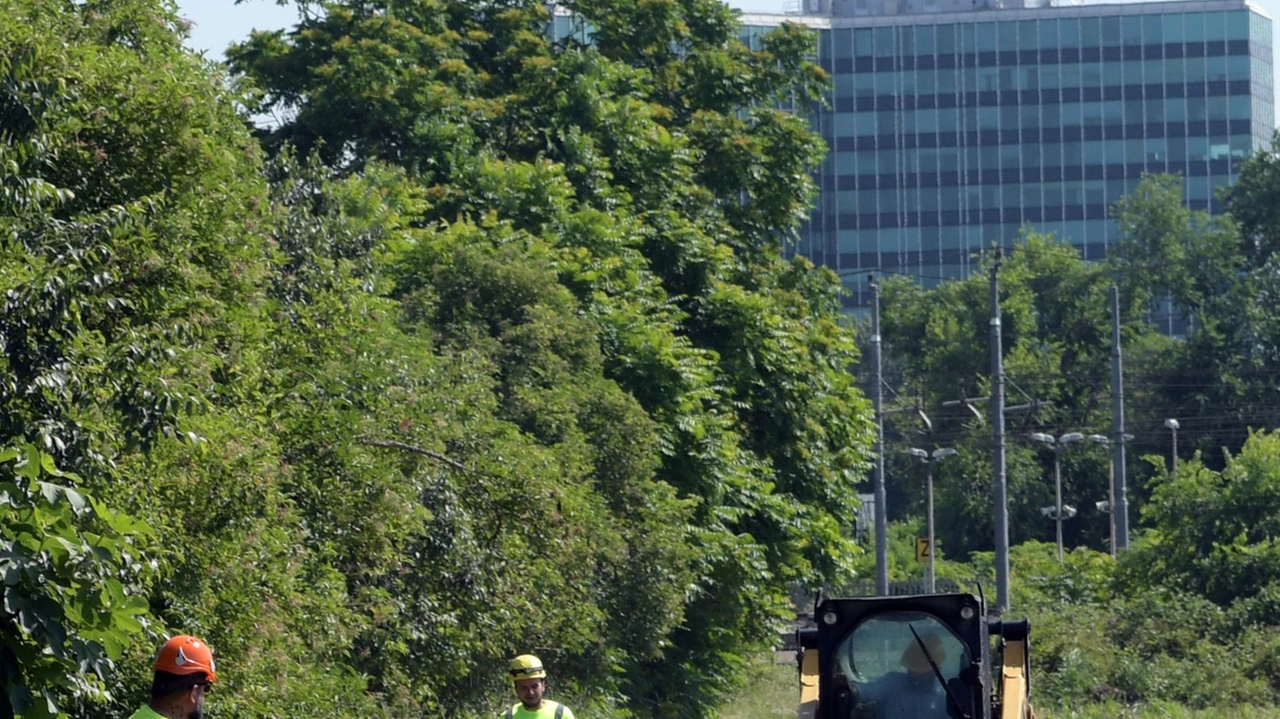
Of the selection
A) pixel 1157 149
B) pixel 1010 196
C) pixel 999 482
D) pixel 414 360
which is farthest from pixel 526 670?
pixel 1157 149

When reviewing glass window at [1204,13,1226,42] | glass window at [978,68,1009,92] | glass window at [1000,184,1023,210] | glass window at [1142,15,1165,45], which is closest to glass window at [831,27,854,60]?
glass window at [978,68,1009,92]

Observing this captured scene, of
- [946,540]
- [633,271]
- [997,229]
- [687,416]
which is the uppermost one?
[997,229]

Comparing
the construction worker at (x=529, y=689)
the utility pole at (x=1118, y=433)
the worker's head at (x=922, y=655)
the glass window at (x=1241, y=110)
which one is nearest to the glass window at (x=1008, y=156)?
the glass window at (x=1241, y=110)

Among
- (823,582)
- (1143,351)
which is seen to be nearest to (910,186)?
(1143,351)

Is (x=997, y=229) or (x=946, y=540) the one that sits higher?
(x=997, y=229)

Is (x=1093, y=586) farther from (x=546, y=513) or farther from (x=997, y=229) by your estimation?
(x=997, y=229)

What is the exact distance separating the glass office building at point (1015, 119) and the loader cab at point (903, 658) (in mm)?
102089

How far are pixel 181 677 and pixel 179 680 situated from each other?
0.01 metres

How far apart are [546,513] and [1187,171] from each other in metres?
104

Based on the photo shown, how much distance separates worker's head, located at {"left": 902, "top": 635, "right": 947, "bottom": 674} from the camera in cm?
1204

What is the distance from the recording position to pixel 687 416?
25.5 meters

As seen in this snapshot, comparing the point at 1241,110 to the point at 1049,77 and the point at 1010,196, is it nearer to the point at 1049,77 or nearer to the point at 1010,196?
the point at 1049,77

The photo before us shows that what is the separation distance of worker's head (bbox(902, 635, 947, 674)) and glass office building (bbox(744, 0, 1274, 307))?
4023 inches

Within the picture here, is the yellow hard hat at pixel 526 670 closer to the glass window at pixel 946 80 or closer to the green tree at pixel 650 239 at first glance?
the green tree at pixel 650 239
